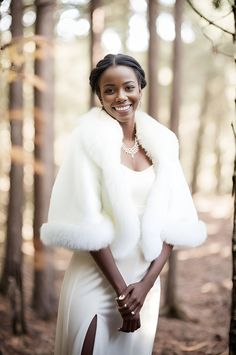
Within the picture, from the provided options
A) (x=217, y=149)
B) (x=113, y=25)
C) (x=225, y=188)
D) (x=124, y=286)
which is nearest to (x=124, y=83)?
(x=124, y=286)

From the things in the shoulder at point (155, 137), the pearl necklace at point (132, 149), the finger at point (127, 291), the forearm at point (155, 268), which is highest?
the shoulder at point (155, 137)

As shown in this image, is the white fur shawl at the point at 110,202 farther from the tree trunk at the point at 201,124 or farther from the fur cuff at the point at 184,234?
the tree trunk at the point at 201,124

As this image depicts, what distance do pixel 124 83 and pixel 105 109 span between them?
0.21 meters

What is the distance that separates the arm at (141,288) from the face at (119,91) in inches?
33.5

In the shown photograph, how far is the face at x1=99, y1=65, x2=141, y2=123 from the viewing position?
263 centimetres

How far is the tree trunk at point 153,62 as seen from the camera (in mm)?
8305

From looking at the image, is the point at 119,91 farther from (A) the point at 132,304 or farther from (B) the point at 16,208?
(B) the point at 16,208

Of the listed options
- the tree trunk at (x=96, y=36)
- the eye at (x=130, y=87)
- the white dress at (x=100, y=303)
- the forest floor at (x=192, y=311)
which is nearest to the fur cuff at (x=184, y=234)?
the white dress at (x=100, y=303)

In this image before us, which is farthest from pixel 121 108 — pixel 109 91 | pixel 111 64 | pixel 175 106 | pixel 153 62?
pixel 153 62

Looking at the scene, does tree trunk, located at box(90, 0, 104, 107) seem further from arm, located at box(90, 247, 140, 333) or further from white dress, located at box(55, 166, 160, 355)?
arm, located at box(90, 247, 140, 333)

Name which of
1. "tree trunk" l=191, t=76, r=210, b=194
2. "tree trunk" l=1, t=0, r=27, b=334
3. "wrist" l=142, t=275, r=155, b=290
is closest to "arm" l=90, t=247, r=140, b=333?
"wrist" l=142, t=275, r=155, b=290

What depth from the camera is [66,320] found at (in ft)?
8.42

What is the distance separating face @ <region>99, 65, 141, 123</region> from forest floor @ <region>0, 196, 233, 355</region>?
3.44 m

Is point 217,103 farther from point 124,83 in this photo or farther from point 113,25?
point 124,83
